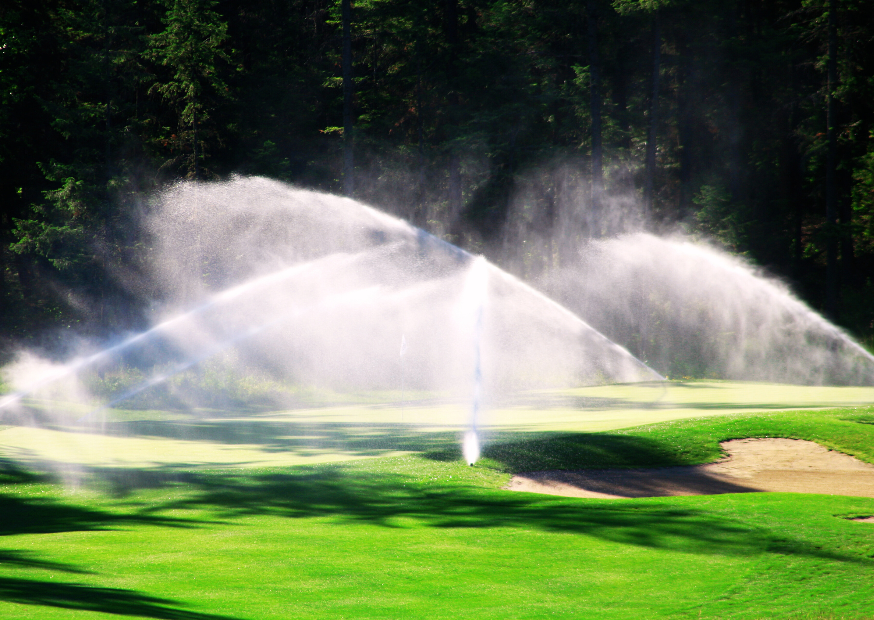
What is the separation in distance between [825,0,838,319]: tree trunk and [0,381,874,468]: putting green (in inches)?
469

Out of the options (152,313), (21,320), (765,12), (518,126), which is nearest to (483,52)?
(518,126)

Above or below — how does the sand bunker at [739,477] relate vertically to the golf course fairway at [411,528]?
below

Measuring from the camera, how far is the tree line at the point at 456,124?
109 ft

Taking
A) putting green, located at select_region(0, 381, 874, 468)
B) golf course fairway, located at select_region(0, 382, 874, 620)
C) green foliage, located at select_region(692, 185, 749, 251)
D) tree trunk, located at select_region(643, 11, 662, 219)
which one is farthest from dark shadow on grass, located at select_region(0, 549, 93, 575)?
green foliage, located at select_region(692, 185, 749, 251)

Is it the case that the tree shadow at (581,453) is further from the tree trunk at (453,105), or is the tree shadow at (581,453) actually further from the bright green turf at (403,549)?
the tree trunk at (453,105)

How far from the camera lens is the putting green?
15.4 m

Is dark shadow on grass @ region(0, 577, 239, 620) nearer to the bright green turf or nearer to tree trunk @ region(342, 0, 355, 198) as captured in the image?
the bright green turf

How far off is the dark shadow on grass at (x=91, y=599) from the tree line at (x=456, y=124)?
91.1 ft

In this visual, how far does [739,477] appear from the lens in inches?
547

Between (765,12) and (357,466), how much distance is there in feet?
131

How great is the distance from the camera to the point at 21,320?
33.6 metres

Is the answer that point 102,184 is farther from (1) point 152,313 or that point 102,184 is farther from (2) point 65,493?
(2) point 65,493

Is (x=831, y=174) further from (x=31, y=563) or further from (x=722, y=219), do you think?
(x=31, y=563)

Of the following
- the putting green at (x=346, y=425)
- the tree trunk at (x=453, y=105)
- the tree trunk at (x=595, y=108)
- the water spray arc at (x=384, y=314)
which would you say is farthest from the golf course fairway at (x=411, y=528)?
the tree trunk at (x=453, y=105)
